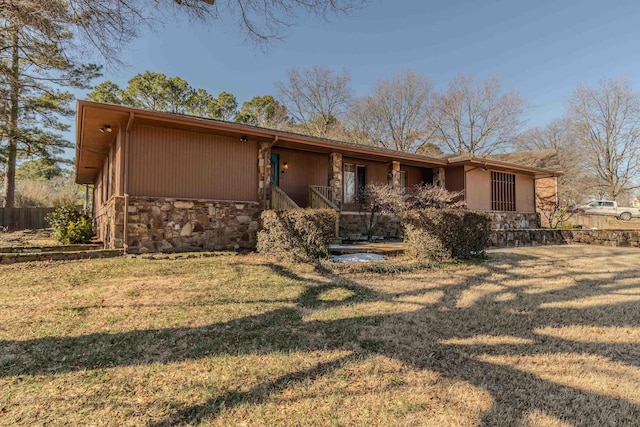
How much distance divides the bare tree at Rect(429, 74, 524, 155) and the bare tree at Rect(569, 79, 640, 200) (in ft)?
22.4

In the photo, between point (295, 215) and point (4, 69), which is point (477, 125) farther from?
point (4, 69)

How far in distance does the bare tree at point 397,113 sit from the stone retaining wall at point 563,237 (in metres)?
15.0

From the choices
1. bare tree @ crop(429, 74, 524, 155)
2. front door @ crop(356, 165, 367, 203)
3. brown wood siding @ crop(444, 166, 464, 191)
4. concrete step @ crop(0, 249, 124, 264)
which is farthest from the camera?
bare tree @ crop(429, 74, 524, 155)

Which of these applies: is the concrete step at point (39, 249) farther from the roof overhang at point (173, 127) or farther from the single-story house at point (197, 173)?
the roof overhang at point (173, 127)

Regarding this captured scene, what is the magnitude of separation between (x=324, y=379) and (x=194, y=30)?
549cm

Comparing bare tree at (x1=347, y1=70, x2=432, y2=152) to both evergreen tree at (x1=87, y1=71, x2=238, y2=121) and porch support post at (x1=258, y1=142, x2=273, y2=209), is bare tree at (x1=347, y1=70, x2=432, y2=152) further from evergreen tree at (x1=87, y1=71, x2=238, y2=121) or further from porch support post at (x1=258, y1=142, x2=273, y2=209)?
porch support post at (x1=258, y1=142, x2=273, y2=209)

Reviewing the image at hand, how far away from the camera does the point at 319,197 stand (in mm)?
10164

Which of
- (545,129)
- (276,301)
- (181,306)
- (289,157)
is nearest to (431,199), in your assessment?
(289,157)

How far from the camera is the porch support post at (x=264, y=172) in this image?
8.94 meters

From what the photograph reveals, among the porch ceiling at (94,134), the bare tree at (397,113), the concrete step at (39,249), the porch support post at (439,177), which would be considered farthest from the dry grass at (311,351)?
the bare tree at (397,113)

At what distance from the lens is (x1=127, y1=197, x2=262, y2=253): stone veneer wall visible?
7.25m

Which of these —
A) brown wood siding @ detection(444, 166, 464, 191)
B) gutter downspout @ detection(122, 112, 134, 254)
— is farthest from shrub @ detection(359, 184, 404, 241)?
gutter downspout @ detection(122, 112, 134, 254)

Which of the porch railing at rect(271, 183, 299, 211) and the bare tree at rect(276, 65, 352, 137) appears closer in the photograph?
the porch railing at rect(271, 183, 299, 211)

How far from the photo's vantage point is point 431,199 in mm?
11789
